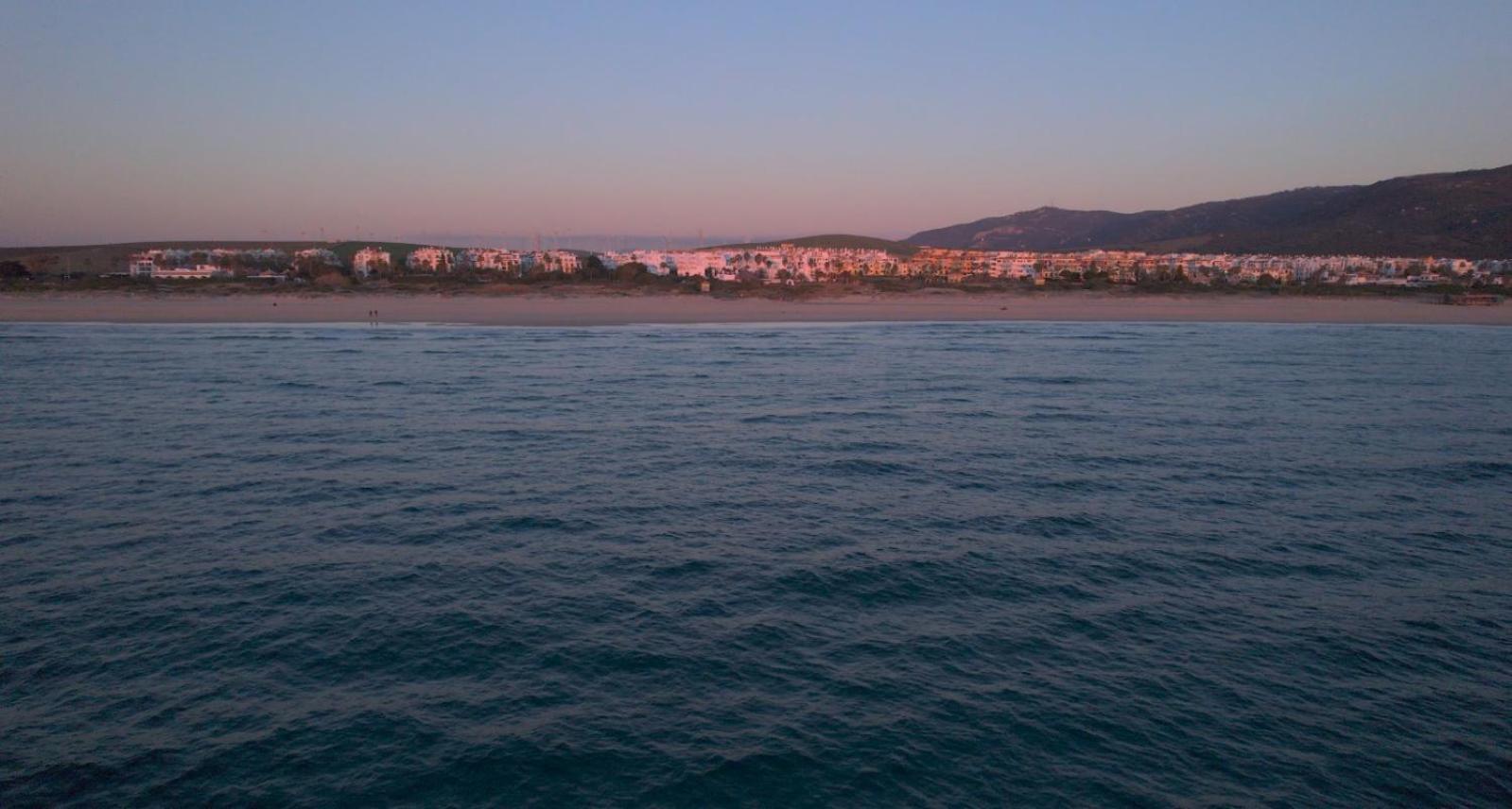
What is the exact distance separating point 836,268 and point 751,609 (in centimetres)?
13409

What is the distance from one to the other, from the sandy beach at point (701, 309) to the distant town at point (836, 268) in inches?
538

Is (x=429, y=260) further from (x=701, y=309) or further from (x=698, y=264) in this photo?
(x=701, y=309)

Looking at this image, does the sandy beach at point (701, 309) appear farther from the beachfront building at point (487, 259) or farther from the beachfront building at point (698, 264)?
the beachfront building at point (487, 259)

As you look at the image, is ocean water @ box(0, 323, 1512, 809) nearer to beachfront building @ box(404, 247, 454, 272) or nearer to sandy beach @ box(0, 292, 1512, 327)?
sandy beach @ box(0, 292, 1512, 327)

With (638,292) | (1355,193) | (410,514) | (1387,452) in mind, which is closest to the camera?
(410,514)

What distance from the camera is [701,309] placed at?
74.7 m

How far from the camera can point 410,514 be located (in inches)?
602

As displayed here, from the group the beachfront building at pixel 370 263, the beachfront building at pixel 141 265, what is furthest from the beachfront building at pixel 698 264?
the beachfront building at pixel 141 265

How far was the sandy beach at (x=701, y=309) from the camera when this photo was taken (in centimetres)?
6500

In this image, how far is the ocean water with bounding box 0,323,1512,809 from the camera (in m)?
7.84

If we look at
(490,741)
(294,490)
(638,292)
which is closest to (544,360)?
(294,490)

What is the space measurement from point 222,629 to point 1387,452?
75.5 ft

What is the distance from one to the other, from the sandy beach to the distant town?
44.8 ft

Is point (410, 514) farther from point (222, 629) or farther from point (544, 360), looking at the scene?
point (544, 360)
